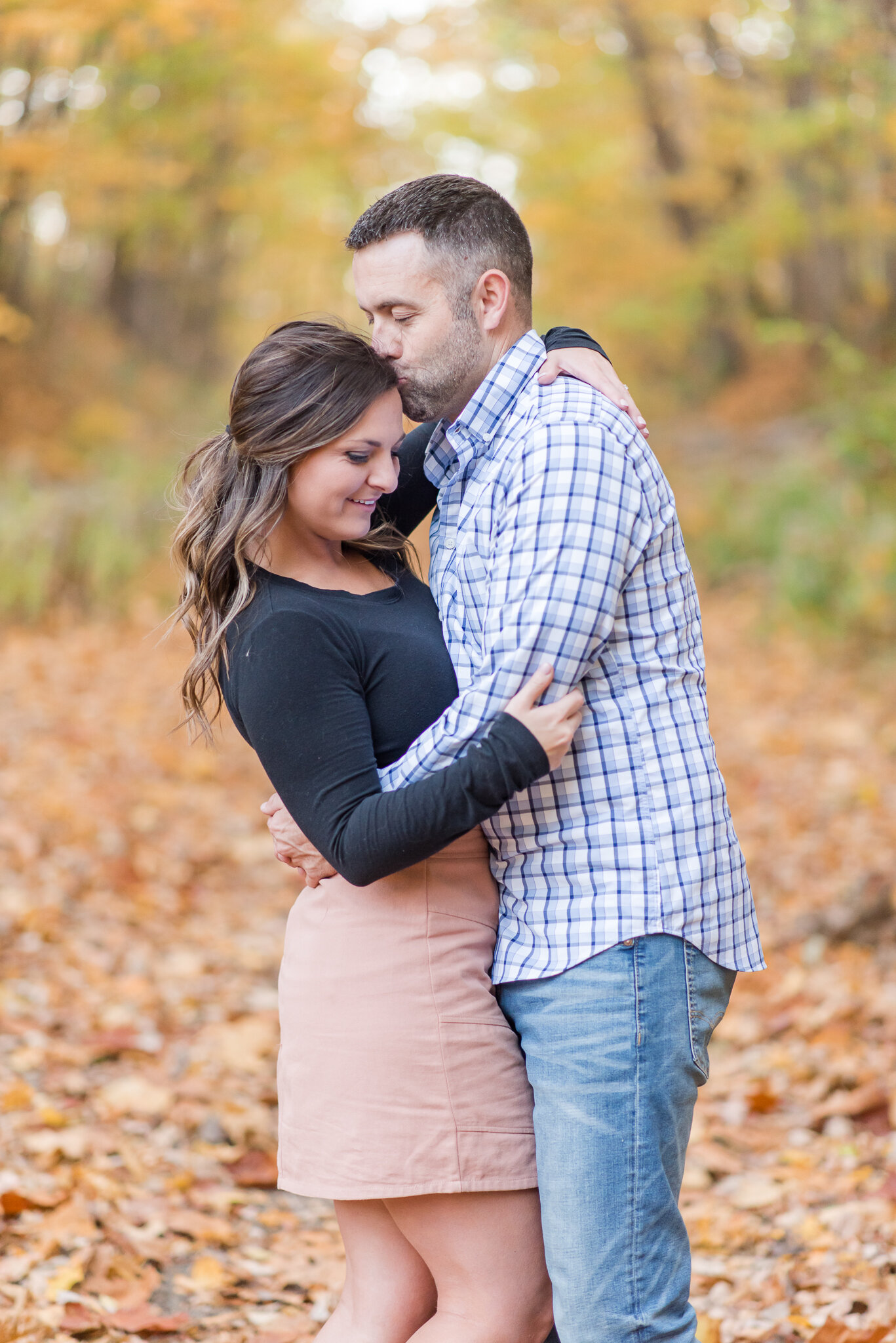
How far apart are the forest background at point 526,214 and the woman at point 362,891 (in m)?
6.82

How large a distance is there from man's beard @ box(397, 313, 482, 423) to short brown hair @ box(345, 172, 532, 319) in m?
0.06

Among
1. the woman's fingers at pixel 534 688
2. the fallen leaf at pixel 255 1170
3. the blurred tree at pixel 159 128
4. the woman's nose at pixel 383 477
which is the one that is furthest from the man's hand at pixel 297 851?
the blurred tree at pixel 159 128

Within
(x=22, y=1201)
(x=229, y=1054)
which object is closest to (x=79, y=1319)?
(x=22, y=1201)

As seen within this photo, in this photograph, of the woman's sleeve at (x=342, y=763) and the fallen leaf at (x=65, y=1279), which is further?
the fallen leaf at (x=65, y=1279)

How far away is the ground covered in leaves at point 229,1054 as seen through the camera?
305cm

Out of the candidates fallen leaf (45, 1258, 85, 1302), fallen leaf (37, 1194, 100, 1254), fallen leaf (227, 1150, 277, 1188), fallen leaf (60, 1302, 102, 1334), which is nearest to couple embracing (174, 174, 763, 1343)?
fallen leaf (60, 1302, 102, 1334)

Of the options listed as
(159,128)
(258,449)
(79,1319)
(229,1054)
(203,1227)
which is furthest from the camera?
(159,128)

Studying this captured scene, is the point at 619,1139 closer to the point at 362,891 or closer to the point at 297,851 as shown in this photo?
the point at 362,891

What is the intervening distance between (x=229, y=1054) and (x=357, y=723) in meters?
2.77

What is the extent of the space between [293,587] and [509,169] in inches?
559

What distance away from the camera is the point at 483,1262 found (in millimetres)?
2010

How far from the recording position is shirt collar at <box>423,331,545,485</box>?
6.92ft

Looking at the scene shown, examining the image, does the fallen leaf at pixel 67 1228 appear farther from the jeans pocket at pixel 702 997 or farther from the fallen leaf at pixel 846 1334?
the jeans pocket at pixel 702 997

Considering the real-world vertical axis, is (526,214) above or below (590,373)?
above
